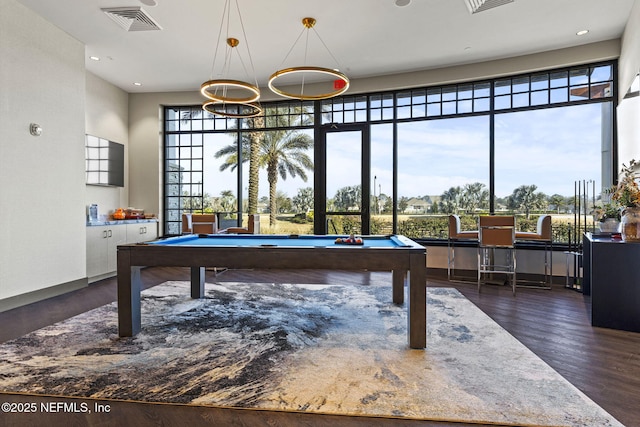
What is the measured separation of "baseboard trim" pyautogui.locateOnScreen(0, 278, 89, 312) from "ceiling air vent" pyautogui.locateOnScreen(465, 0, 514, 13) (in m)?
6.23

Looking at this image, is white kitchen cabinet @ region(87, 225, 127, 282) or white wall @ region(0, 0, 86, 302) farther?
white kitchen cabinet @ region(87, 225, 127, 282)

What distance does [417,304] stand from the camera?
2.66m

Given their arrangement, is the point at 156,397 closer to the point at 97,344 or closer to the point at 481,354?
the point at 97,344

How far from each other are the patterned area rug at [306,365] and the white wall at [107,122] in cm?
337

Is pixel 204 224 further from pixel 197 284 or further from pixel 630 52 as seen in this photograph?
pixel 630 52

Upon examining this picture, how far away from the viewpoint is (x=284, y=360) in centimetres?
246

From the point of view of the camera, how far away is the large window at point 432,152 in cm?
531

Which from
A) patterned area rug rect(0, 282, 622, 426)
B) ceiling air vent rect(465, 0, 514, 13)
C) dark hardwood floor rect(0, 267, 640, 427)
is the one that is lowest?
dark hardwood floor rect(0, 267, 640, 427)

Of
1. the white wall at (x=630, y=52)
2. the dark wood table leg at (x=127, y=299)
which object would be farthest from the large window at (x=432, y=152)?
the dark wood table leg at (x=127, y=299)

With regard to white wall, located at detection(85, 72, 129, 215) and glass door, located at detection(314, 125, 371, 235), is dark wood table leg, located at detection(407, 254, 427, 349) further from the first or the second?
white wall, located at detection(85, 72, 129, 215)

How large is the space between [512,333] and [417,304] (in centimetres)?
110

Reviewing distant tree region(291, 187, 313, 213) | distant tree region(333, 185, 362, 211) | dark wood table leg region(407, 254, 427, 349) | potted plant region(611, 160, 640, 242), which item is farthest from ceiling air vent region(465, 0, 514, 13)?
distant tree region(291, 187, 313, 213)

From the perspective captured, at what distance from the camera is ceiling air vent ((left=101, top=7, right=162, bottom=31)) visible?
161 inches

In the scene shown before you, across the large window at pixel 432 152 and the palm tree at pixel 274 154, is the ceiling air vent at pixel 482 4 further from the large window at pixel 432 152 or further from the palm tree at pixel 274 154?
the palm tree at pixel 274 154
